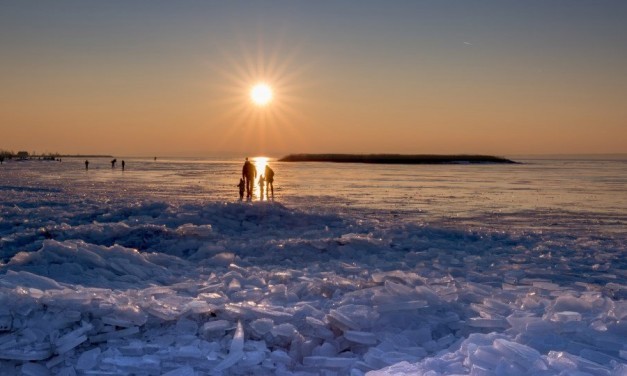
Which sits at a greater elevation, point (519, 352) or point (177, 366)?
point (519, 352)

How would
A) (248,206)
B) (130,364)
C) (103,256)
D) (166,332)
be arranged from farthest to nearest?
1. (248,206)
2. (103,256)
3. (166,332)
4. (130,364)

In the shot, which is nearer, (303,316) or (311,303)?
(303,316)

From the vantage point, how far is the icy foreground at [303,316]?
5191 millimetres

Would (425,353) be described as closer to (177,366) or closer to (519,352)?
(519,352)

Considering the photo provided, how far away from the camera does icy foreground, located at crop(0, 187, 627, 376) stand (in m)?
5.19

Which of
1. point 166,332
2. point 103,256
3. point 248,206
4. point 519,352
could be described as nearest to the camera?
point 519,352

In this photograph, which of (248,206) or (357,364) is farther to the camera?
(248,206)

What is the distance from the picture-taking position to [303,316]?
244 inches

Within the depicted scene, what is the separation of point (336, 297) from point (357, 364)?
1962mm

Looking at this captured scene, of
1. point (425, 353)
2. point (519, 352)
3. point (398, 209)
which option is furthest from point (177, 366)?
point (398, 209)

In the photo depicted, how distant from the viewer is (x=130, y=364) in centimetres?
521

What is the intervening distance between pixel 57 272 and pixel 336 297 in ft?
15.1

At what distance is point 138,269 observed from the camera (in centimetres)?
909

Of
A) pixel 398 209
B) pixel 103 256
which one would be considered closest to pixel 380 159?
pixel 398 209
